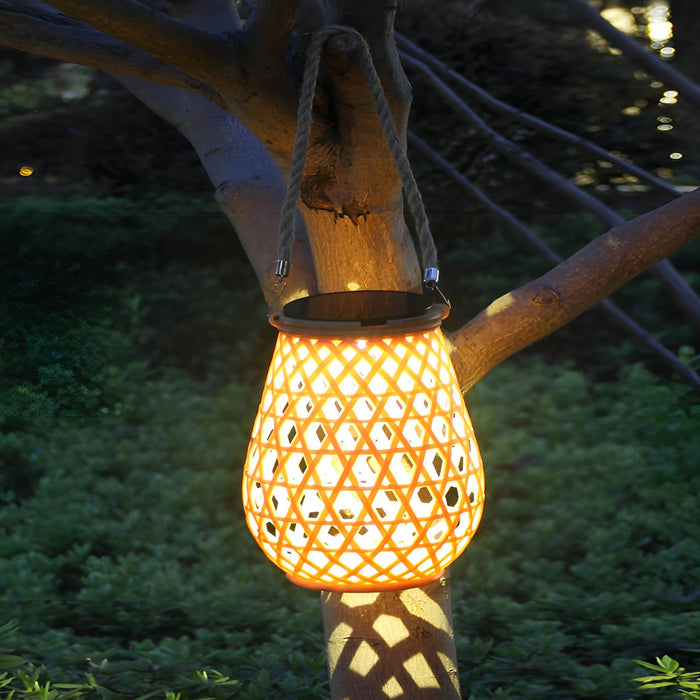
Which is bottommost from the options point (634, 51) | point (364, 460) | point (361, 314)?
point (364, 460)

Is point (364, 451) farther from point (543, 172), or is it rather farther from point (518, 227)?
point (518, 227)

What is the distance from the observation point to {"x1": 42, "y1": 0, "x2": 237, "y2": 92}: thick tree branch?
1267 millimetres

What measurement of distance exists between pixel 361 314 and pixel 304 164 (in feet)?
0.71

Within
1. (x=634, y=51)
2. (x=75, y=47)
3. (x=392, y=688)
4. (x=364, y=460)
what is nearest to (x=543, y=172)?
(x=634, y=51)

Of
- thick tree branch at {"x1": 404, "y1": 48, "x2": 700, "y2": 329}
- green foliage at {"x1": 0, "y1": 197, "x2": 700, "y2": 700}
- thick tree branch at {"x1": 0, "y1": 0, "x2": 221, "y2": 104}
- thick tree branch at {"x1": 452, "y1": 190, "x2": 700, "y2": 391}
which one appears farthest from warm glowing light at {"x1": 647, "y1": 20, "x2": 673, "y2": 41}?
thick tree branch at {"x1": 0, "y1": 0, "x2": 221, "y2": 104}

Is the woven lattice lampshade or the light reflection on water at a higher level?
the light reflection on water

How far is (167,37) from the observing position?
131cm

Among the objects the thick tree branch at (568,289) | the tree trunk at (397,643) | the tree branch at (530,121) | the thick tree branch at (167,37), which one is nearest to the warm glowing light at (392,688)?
the tree trunk at (397,643)

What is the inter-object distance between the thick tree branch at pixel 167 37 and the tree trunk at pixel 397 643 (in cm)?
92

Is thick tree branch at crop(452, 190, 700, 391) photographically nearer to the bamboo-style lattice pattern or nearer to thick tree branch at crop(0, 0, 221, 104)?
the bamboo-style lattice pattern

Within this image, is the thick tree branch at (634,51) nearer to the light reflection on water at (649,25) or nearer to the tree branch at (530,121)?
the light reflection on water at (649,25)

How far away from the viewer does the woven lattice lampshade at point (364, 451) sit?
106cm

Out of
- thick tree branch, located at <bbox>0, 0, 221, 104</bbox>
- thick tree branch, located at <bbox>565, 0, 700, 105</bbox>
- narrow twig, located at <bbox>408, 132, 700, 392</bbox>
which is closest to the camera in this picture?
thick tree branch, located at <bbox>0, 0, 221, 104</bbox>

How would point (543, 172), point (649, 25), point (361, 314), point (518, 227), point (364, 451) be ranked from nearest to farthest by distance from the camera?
point (364, 451) < point (361, 314) < point (649, 25) < point (543, 172) < point (518, 227)
